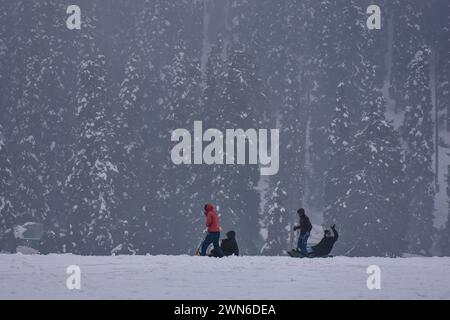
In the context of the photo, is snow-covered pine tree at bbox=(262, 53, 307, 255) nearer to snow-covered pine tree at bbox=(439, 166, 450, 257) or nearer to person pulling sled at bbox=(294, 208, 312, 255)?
snow-covered pine tree at bbox=(439, 166, 450, 257)

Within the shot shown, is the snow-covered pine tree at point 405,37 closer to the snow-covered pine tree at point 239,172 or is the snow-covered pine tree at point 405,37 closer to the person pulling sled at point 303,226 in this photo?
the snow-covered pine tree at point 239,172

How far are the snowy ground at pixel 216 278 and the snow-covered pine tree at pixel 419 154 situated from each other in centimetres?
4622

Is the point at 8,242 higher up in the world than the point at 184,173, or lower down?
lower down

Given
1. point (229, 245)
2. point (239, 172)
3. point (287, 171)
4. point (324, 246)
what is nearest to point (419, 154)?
point (287, 171)

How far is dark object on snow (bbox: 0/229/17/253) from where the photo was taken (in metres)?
61.4

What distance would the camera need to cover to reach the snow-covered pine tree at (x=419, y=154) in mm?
71500

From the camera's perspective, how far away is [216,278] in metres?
21.8

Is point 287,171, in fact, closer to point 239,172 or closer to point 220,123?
point 220,123

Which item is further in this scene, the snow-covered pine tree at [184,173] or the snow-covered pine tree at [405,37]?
the snow-covered pine tree at [405,37]

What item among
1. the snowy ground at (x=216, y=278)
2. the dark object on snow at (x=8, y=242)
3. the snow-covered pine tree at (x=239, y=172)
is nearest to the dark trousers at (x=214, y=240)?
the snowy ground at (x=216, y=278)

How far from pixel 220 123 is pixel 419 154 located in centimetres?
1991

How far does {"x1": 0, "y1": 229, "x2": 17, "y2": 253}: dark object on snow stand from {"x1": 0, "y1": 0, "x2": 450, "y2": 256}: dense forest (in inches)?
38.2

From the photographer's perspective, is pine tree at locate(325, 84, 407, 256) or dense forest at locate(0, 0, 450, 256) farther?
dense forest at locate(0, 0, 450, 256)

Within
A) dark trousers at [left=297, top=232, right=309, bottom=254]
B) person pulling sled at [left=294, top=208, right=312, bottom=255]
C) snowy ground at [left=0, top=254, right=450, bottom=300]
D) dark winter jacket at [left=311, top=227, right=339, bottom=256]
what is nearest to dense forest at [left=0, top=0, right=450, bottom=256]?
dark winter jacket at [left=311, top=227, right=339, bottom=256]
